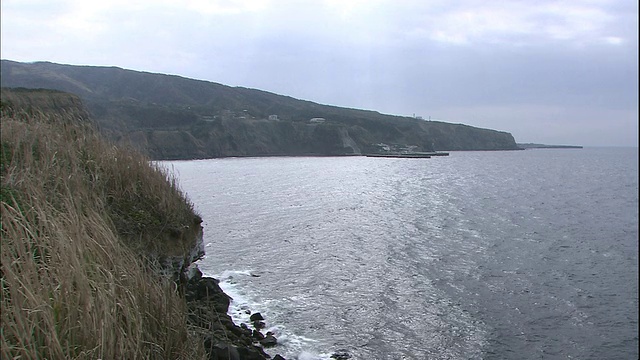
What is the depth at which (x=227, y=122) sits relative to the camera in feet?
422

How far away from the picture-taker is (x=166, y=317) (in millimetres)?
4590

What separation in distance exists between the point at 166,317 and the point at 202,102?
185300 mm

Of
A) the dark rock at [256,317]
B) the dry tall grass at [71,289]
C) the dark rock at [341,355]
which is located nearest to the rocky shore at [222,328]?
the dark rock at [256,317]

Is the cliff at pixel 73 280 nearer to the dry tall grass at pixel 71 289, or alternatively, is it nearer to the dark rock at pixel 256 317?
the dry tall grass at pixel 71 289

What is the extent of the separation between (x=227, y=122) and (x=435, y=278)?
119106 millimetres

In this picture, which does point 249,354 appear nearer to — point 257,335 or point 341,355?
point 257,335

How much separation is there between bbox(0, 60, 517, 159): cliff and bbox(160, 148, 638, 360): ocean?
68.1m

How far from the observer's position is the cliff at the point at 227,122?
120812 mm

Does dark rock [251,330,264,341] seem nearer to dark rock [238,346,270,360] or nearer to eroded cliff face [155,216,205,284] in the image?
dark rock [238,346,270,360]

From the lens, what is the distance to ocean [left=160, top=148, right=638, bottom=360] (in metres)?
10.5

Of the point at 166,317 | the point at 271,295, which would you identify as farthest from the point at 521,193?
the point at 166,317

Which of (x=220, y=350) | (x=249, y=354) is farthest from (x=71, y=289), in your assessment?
(x=249, y=354)

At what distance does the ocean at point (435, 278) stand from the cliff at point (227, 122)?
224 ft

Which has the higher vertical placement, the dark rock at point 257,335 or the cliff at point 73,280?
the cliff at point 73,280
